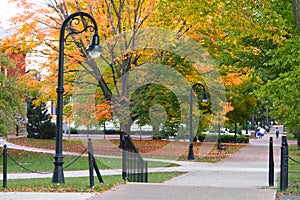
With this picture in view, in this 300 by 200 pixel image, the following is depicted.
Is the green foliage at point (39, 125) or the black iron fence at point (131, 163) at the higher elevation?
the green foliage at point (39, 125)

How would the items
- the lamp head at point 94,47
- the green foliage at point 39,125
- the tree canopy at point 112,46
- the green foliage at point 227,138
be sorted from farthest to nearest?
1. the green foliage at point 227,138
2. the green foliage at point 39,125
3. the tree canopy at point 112,46
4. the lamp head at point 94,47

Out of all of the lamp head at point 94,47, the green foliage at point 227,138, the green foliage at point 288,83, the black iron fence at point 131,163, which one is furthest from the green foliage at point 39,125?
the lamp head at point 94,47

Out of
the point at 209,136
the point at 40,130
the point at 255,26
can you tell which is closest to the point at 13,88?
the point at 255,26

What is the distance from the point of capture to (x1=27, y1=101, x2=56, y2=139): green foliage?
44.7 metres

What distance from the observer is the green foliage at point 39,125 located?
44728 mm

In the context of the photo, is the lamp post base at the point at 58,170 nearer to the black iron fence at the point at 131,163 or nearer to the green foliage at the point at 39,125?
the black iron fence at the point at 131,163

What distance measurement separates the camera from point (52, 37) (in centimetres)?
2538

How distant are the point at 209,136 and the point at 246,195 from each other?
4239 cm

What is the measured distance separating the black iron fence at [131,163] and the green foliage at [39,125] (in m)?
30.7

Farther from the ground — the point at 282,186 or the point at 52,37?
the point at 52,37

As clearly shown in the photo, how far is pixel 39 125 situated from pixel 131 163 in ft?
105

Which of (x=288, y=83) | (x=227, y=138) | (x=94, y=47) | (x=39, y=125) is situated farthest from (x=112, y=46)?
(x=227, y=138)

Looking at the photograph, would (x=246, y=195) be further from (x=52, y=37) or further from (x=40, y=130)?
(x=40, y=130)

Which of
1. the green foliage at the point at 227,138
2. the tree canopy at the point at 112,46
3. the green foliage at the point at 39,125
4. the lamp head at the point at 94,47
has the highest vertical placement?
Result: the tree canopy at the point at 112,46
